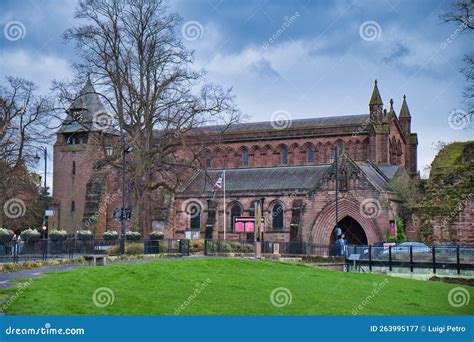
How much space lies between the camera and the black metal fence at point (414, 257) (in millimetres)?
35438

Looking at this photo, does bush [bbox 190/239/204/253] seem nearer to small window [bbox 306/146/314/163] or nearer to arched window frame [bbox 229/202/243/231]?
arched window frame [bbox 229/202/243/231]

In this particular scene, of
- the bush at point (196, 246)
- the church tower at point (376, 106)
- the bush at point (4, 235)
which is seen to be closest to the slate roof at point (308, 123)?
the church tower at point (376, 106)

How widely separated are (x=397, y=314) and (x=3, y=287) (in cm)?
1028

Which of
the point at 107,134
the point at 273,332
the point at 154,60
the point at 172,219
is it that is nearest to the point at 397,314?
the point at 273,332

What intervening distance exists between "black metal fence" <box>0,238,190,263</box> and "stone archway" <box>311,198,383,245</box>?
16.4 metres

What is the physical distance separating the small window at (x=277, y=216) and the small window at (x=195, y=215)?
7.37 meters

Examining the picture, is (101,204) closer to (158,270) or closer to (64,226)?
(64,226)

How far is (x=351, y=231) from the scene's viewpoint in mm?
57781

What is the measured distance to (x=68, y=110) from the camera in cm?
4894

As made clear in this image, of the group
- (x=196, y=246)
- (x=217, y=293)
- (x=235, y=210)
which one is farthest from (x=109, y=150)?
(x=217, y=293)

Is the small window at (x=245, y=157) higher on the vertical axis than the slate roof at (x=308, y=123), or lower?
lower

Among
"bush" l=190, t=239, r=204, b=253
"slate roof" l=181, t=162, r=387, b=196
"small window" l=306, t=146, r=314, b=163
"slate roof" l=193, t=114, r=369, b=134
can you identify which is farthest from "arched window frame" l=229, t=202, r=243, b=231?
"bush" l=190, t=239, r=204, b=253

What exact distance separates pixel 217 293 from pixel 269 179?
44418mm

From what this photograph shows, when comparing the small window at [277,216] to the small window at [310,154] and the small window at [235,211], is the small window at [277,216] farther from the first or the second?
the small window at [310,154]
